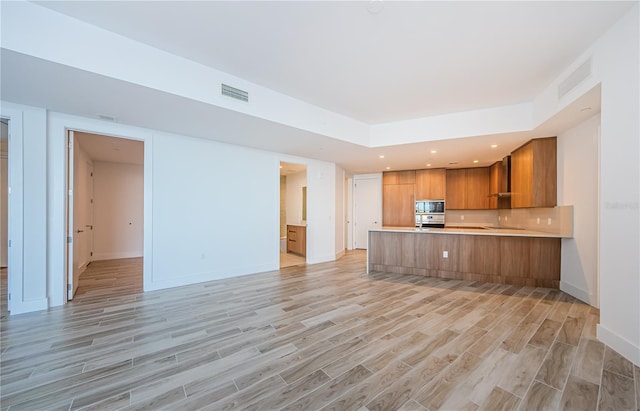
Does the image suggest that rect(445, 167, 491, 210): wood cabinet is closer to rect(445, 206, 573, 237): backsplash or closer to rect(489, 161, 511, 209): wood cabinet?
rect(489, 161, 511, 209): wood cabinet

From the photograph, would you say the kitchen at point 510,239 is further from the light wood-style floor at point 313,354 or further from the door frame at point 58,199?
the door frame at point 58,199

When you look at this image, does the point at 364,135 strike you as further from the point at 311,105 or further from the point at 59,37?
the point at 59,37

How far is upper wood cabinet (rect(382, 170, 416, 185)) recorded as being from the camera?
7.58 metres

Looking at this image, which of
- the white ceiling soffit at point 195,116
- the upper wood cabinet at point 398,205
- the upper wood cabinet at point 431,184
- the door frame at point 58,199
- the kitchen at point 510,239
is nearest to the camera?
the white ceiling soffit at point 195,116

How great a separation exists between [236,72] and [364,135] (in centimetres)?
270

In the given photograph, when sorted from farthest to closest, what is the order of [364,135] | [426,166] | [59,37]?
[426,166], [364,135], [59,37]

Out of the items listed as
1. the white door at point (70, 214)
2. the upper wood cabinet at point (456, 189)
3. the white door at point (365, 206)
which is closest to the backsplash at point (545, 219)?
the upper wood cabinet at point (456, 189)

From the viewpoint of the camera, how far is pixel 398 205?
25.3 feet

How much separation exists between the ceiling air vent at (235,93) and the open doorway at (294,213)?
3587 mm

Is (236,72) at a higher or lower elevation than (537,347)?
higher

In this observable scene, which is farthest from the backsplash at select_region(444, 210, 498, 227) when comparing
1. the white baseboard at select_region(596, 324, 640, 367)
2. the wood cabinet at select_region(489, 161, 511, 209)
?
the white baseboard at select_region(596, 324, 640, 367)

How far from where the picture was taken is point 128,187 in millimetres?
7219

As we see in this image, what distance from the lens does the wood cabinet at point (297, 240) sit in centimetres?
716

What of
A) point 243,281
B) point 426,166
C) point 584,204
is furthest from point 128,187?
point 584,204
